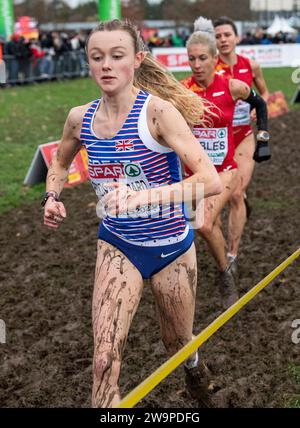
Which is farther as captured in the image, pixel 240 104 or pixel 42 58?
pixel 42 58

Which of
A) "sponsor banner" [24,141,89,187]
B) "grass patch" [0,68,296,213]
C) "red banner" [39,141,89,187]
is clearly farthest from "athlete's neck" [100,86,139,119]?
"red banner" [39,141,89,187]

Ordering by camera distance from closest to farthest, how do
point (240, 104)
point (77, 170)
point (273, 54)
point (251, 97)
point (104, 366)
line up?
point (104, 366) < point (251, 97) < point (240, 104) < point (77, 170) < point (273, 54)

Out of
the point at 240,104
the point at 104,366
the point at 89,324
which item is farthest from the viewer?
the point at 240,104

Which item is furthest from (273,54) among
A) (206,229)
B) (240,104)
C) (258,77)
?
(206,229)

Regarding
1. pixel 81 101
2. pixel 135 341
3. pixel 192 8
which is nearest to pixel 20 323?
pixel 135 341

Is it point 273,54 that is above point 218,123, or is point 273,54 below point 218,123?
below

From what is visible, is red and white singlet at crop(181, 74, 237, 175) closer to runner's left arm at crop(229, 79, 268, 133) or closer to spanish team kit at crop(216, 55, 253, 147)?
runner's left arm at crop(229, 79, 268, 133)

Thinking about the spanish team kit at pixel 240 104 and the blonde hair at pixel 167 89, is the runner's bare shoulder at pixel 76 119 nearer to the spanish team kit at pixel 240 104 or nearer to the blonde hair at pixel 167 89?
the blonde hair at pixel 167 89

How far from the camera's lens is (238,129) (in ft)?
22.5

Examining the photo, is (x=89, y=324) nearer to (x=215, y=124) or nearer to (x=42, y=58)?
(x=215, y=124)

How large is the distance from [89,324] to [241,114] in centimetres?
269

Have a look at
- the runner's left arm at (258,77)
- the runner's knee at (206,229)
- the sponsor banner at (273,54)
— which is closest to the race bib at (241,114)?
the runner's left arm at (258,77)

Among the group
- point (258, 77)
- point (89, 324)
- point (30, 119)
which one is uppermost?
point (258, 77)
